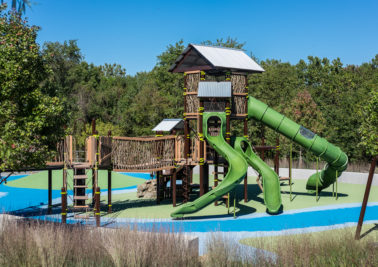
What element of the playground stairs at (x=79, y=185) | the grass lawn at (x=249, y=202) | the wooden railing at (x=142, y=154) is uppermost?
the wooden railing at (x=142, y=154)

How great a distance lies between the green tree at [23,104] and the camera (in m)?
9.66

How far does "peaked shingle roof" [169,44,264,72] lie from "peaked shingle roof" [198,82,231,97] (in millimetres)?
720

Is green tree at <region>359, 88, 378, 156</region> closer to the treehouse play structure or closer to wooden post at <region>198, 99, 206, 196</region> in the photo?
the treehouse play structure

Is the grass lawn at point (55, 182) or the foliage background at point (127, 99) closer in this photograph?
the foliage background at point (127, 99)

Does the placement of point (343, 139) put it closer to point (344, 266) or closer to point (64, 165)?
point (64, 165)

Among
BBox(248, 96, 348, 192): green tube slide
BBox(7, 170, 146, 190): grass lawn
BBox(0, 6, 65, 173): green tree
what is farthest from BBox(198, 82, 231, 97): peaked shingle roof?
BBox(7, 170, 146, 190): grass lawn

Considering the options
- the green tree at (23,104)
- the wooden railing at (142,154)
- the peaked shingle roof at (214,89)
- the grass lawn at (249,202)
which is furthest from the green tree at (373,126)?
the green tree at (23,104)

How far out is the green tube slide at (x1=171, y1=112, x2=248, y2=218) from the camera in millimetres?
15227

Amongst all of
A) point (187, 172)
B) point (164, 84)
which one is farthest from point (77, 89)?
point (187, 172)

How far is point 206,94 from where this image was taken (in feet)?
58.9

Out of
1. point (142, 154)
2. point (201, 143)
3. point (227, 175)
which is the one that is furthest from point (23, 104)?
point (201, 143)

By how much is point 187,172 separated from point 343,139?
68.1 ft

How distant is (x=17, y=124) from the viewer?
10.1 metres

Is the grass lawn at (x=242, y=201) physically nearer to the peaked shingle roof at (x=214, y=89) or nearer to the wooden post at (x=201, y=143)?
the wooden post at (x=201, y=143)
